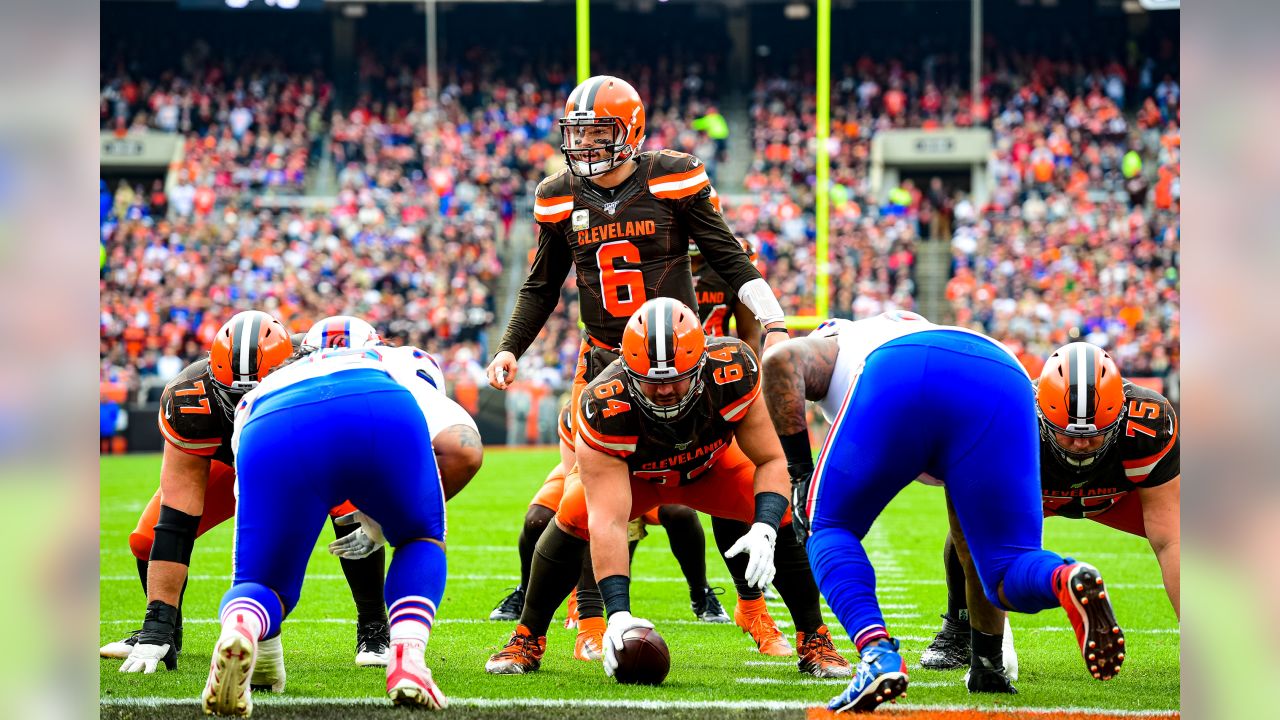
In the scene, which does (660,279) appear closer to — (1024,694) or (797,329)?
(1024,694)

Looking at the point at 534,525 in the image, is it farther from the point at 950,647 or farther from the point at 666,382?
the point at 950,647

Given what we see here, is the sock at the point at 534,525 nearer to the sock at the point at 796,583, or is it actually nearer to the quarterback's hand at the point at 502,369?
the quarterback's hand at the point at 502,369

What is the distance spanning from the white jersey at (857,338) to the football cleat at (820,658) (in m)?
0.85

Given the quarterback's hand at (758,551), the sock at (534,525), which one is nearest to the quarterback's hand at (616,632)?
the quarterback's hand at (758,551)

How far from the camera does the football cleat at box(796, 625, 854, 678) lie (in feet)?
15.0

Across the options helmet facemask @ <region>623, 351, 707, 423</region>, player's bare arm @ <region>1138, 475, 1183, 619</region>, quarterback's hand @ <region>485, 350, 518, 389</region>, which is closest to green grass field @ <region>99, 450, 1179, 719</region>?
player's bare arm @ <region>1138, 475, 1183, 619</region>

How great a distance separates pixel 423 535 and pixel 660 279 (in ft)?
5.94

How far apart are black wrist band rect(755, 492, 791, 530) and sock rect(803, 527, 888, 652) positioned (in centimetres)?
36

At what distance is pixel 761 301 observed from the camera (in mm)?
5266

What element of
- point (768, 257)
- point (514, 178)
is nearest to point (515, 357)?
point (768, 257)

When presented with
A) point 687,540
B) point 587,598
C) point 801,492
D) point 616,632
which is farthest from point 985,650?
point 687,540
